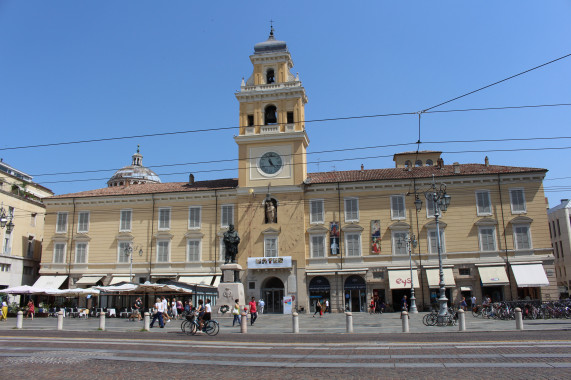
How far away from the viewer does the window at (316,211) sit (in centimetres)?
4244

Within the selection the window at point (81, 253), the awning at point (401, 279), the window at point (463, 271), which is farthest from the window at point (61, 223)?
the window at point (463, 271)

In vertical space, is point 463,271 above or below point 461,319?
above

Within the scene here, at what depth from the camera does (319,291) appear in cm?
4109

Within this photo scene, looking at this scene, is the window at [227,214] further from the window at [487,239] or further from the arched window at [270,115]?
the window at [487,239]

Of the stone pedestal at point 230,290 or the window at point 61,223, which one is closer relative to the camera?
the stone pedestal at point 230,290

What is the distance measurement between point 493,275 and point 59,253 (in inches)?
1517

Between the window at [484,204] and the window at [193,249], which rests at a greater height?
the window at [484,204]

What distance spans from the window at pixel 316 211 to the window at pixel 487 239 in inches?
523

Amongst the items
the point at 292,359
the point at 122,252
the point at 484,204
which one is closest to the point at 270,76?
the point at 122,252

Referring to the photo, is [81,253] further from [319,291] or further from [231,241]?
Result: [319,291]

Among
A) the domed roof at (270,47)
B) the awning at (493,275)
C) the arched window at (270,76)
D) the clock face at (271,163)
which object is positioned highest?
the domed roof at (270,47)

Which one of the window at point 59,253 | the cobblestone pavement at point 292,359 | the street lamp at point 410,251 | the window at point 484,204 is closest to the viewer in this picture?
the cobblestone pavement at point 292,359

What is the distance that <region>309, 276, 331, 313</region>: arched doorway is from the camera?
135 ft

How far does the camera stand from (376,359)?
12.5 meters
